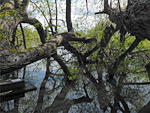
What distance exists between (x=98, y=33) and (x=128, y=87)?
2312 mm

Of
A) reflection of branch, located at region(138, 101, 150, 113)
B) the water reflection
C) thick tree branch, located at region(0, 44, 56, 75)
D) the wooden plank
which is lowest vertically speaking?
reflection of branch, located at region(138, 101, 150, 113)

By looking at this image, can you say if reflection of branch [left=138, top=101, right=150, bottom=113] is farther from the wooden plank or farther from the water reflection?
the wooden plank

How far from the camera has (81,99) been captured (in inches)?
107

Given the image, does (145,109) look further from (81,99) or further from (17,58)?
(17,58)

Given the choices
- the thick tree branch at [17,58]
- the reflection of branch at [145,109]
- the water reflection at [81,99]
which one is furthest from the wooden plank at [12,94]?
the reflection of branch at [145,109]

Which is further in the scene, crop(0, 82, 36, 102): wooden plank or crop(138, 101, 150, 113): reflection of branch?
crop(0, 82, 36, 102): wooden plank

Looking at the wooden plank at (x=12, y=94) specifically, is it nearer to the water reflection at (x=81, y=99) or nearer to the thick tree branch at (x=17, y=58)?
the water reflection at (x=81, y=99)

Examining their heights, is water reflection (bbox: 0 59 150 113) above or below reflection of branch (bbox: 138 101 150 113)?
above

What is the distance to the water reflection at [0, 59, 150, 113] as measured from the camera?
2.26 metres

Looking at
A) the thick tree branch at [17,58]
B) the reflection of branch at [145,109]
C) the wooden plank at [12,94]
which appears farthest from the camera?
the wooden plank at [12,94]

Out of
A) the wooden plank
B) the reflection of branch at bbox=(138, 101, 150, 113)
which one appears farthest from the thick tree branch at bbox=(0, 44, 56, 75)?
the reflection of branch at bbox=(138, 101, 150, 113)

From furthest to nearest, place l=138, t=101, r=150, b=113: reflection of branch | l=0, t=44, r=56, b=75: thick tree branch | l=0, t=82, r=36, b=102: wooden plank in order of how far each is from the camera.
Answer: l=0, t=82, r=36, b=102: wooden plank
l=138, t=101, r=150, b=113: reflection of branch
l=0, t=44, r=56, b=75: thick tree branch

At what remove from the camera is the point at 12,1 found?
8.61 feet

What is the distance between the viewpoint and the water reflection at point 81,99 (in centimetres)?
226
